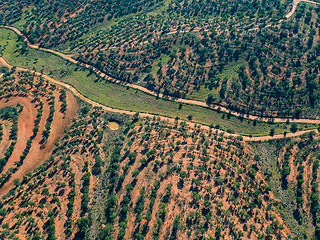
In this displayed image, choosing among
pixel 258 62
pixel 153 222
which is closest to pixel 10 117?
pixel 153 222

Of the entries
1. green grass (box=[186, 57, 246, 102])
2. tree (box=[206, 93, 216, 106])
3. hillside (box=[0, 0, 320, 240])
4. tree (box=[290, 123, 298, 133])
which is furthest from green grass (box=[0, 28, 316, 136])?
green grass (box=[186, 57, 246, 102])

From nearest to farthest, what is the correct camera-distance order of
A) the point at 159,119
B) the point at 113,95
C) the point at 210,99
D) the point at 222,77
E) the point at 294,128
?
the point at 294,128
the point at 159,119
the point at 210,99
the point at 222,77
the point at 113,95

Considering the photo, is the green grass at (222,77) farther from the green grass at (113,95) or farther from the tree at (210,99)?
the green grass at (113,95)

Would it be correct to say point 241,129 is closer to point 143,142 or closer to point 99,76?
point 143,142

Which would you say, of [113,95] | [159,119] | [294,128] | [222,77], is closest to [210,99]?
[222,77]

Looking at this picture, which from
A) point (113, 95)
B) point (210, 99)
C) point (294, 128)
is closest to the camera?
point (294, 128)

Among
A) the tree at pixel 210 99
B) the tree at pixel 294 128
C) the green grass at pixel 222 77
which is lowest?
the tree at pixel 294 128

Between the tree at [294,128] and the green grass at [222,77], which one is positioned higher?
the green grass at [222,77]

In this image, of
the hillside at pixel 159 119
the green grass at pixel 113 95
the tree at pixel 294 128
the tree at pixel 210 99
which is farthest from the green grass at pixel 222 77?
the tree at pixel 294 128

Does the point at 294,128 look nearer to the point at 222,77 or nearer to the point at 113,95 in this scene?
the point at 222,77

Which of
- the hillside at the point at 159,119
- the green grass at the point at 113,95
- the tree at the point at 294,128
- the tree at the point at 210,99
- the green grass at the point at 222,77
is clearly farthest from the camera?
the green grass at the point at 222,77
